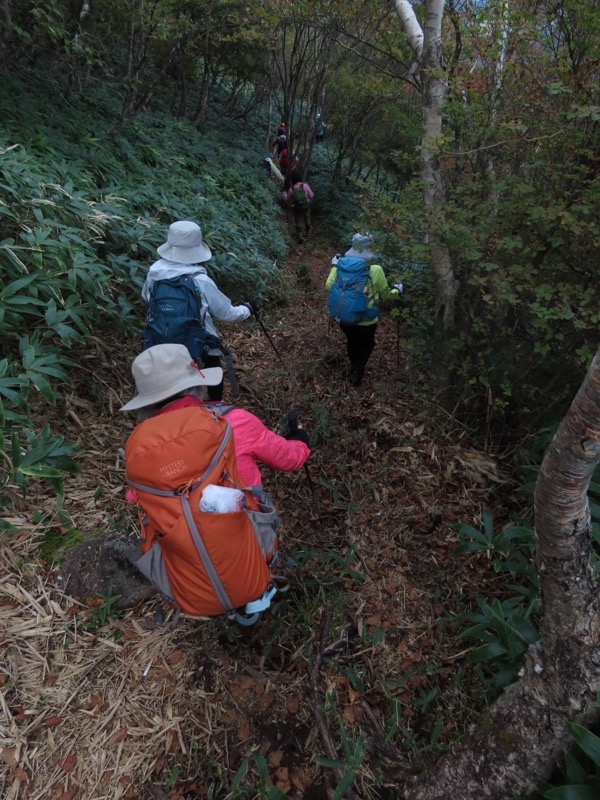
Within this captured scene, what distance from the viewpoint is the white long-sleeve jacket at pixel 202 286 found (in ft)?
12.6

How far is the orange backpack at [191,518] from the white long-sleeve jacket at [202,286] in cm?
207

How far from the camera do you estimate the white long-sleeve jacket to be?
3840 mm

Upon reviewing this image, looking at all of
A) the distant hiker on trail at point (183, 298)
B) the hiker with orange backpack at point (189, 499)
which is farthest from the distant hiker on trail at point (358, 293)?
the hiker with orange backpack at point (189, 499)

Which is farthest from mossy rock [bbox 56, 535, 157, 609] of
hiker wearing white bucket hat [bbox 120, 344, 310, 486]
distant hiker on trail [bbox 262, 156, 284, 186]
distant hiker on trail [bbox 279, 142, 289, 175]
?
distant hiker on trail [bbox 279, 142, 289, 175]

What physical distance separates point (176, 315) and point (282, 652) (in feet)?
8.81

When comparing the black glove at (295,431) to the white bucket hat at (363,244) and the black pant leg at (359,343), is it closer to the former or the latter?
the white bucket hat at (363,244)

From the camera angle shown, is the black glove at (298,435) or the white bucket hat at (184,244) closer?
the black glove at (298,435)

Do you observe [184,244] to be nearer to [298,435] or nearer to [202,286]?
[202,286]

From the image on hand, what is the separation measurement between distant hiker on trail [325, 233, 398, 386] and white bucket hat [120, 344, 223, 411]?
2.83 meters

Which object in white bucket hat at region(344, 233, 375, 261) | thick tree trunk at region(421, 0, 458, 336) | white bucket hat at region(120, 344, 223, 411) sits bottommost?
white bucket hat at region(120, 344, 223, 411)

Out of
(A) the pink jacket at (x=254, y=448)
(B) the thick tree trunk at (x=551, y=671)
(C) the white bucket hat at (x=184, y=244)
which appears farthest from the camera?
(C) the white bucket hat at (x=184, y=244)

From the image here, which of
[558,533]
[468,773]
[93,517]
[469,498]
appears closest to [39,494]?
[93,517]

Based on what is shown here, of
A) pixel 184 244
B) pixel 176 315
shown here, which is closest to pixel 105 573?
pixel 176 315

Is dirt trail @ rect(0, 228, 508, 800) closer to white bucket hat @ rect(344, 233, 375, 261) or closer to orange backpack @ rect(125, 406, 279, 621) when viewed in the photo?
orange backpack @ rect(125, 406, 279, 621)
